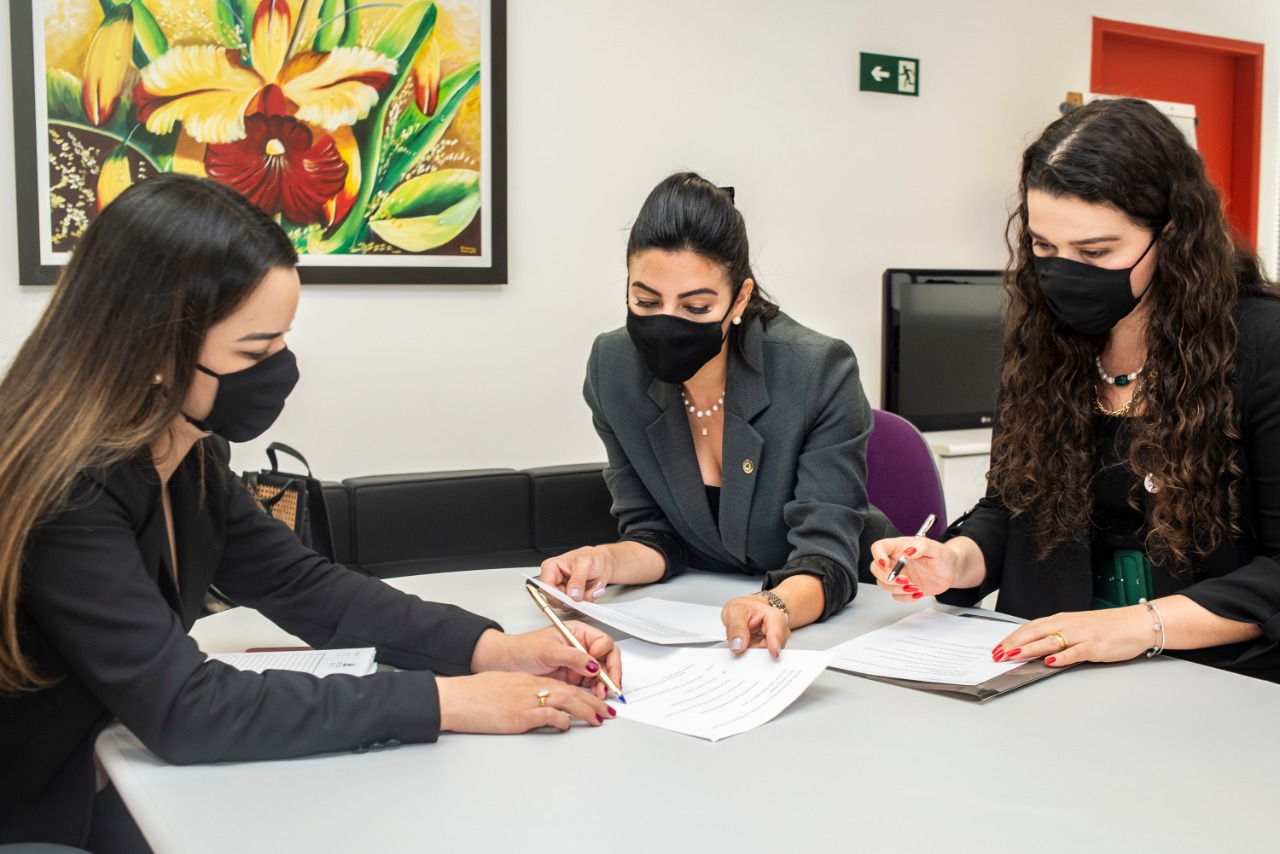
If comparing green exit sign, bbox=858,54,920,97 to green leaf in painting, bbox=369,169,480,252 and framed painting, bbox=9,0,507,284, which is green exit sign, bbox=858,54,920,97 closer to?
framed painting, bbox=9,0,507,284

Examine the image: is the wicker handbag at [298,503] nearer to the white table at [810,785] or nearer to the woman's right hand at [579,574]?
the woman's right hand at [579,574]

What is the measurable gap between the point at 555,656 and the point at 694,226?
0.80 meters

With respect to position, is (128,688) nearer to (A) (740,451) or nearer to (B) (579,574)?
(B) (579,574)

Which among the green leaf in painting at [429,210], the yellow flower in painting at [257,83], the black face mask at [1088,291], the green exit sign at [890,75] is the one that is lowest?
the black face mask at [1088,291]

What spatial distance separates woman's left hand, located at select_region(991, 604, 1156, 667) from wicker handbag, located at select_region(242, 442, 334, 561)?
1417mm

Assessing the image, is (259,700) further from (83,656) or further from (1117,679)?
(1117,679)

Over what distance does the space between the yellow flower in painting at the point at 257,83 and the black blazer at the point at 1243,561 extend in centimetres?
211

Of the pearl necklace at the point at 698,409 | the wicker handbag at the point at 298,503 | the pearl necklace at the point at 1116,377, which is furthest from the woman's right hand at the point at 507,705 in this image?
the wicker handbag at the point at 298,503

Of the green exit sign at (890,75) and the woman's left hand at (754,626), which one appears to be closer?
the woman's left hand at (754,626)

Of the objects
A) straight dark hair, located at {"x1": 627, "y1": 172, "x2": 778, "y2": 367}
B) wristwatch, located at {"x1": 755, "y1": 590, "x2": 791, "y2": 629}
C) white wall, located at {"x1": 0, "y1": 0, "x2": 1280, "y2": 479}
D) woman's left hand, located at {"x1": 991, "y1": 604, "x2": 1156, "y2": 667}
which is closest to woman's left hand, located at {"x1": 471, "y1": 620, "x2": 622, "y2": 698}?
wristwatch, located at {"x1": 755, "y1": 590, "x2": 791, "y2": 629}

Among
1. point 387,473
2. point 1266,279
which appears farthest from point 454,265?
point 1266,279

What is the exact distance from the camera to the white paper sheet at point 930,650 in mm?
1399

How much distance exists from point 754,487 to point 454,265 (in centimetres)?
161

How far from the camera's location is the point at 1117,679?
1.38 meters
